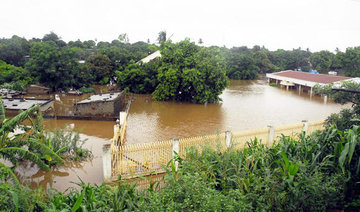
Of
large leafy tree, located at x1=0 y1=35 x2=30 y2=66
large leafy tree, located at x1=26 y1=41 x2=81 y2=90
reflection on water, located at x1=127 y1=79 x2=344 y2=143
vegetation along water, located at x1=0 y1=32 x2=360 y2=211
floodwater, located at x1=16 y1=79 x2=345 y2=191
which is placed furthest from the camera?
large leafy tree, located at x1=0 y1=35 x2=30 y2=66

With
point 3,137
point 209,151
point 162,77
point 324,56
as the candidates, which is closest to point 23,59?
point 162,77

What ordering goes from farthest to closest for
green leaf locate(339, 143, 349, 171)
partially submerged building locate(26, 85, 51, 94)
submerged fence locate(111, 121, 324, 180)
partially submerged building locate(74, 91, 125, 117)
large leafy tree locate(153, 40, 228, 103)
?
partially submerged building locate(26, 85, 51, 94) → large leafy tree locate(153, 40, 228, 103) → partially submerged building locate(74, 91, 125, 117) → submerged fence locate(111, 121, 324, 180) → green leaf locate(339, 143, 349, 171)

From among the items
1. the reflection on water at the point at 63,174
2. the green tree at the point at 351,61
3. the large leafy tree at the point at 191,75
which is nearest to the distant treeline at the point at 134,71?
the large leafy tree at the point at 191,75

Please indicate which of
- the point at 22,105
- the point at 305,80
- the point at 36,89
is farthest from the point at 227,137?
the point at 305,80

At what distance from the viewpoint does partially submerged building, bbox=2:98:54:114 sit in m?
15.0

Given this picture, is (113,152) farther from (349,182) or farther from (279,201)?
(349,182)

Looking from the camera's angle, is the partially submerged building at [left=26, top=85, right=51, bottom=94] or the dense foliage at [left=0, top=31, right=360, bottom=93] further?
the partially submerged building at [left=26, top=85, right=51, bottom=94]

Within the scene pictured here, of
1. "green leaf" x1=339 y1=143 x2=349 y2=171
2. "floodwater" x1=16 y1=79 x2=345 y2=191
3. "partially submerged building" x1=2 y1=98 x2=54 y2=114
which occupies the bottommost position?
"floodwater" x1=16 y1=79 x2=345 y2=191

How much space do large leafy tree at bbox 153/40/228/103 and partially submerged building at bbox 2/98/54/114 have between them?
8723 millimetres

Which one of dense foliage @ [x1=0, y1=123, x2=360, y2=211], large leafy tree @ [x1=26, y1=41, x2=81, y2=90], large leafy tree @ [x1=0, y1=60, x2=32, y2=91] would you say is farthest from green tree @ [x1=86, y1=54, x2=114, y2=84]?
dense foliage @ [x1=0, y1=123, x2=360, y2=211]

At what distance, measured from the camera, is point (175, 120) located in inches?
664

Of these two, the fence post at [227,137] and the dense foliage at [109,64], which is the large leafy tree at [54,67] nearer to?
the dense foliage at [109,64]

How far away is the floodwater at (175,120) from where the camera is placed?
8.84 metres

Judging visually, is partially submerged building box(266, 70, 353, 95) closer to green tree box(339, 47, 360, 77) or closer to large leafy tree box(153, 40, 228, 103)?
green tree box(339, 47, 360, 77)
